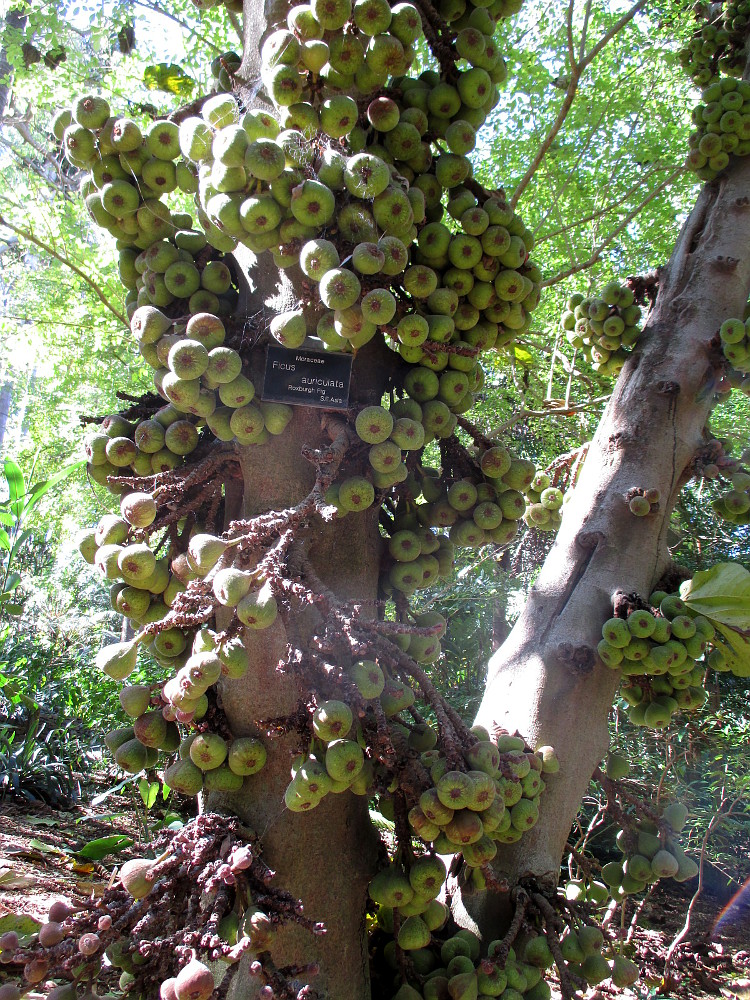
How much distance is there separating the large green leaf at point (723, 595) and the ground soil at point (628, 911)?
1536 mm

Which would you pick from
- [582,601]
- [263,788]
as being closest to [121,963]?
[263,788]

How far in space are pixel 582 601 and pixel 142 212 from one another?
1605mm

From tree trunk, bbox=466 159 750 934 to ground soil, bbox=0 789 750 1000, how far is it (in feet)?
3.96

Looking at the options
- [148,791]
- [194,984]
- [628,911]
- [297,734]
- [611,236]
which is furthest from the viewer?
[628,911]

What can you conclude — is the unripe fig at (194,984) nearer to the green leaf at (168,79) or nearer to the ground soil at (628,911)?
the ground soil at (628,911)

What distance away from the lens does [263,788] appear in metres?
1.57

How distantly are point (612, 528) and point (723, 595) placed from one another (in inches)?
13.9

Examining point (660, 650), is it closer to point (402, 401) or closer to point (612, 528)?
point (612, 528)

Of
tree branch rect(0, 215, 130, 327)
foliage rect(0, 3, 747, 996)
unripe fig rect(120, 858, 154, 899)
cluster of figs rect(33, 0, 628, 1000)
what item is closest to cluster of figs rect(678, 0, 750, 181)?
foliage rect(0, 3, 747, 996)

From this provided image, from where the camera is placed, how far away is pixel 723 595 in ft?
6.36

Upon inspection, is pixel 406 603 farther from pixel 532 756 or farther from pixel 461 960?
pixel 461 960

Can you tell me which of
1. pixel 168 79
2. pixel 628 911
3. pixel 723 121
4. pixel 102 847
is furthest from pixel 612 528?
pixel 628 911

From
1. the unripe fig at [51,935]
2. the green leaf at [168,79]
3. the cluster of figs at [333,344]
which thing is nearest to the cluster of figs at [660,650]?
the cluster of figs at [333,344]

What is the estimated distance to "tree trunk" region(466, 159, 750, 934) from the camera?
1880 mm
